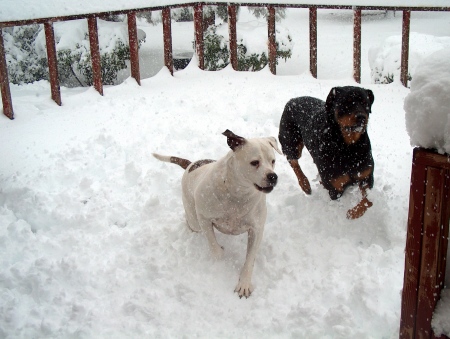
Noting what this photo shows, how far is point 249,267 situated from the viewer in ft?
10.5

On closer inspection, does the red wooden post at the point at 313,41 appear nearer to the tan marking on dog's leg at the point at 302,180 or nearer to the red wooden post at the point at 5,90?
the tan marking on dog's leg at the point at 302,180

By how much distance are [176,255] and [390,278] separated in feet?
4.78

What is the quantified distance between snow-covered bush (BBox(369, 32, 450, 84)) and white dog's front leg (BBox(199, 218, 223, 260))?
19.0 feet

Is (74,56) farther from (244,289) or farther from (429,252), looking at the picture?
(429,252)

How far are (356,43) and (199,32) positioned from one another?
2.62m

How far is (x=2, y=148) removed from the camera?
16.2ft

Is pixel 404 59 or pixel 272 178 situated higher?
pixel 272 178

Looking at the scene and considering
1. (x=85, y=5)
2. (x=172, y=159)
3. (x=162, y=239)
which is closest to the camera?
(x=162, y=239)

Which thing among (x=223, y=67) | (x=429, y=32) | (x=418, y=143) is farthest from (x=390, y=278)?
(x=429, y=32)

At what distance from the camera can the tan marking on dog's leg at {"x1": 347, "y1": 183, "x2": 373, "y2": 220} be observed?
374 cm

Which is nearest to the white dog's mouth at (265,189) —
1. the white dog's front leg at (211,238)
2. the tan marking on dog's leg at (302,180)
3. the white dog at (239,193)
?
the white dog at (239,193)

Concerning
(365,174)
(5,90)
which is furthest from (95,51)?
(365,174)

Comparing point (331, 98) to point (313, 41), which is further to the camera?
point (313, 41)

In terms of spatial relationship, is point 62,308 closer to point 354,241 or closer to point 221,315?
point 221,315
